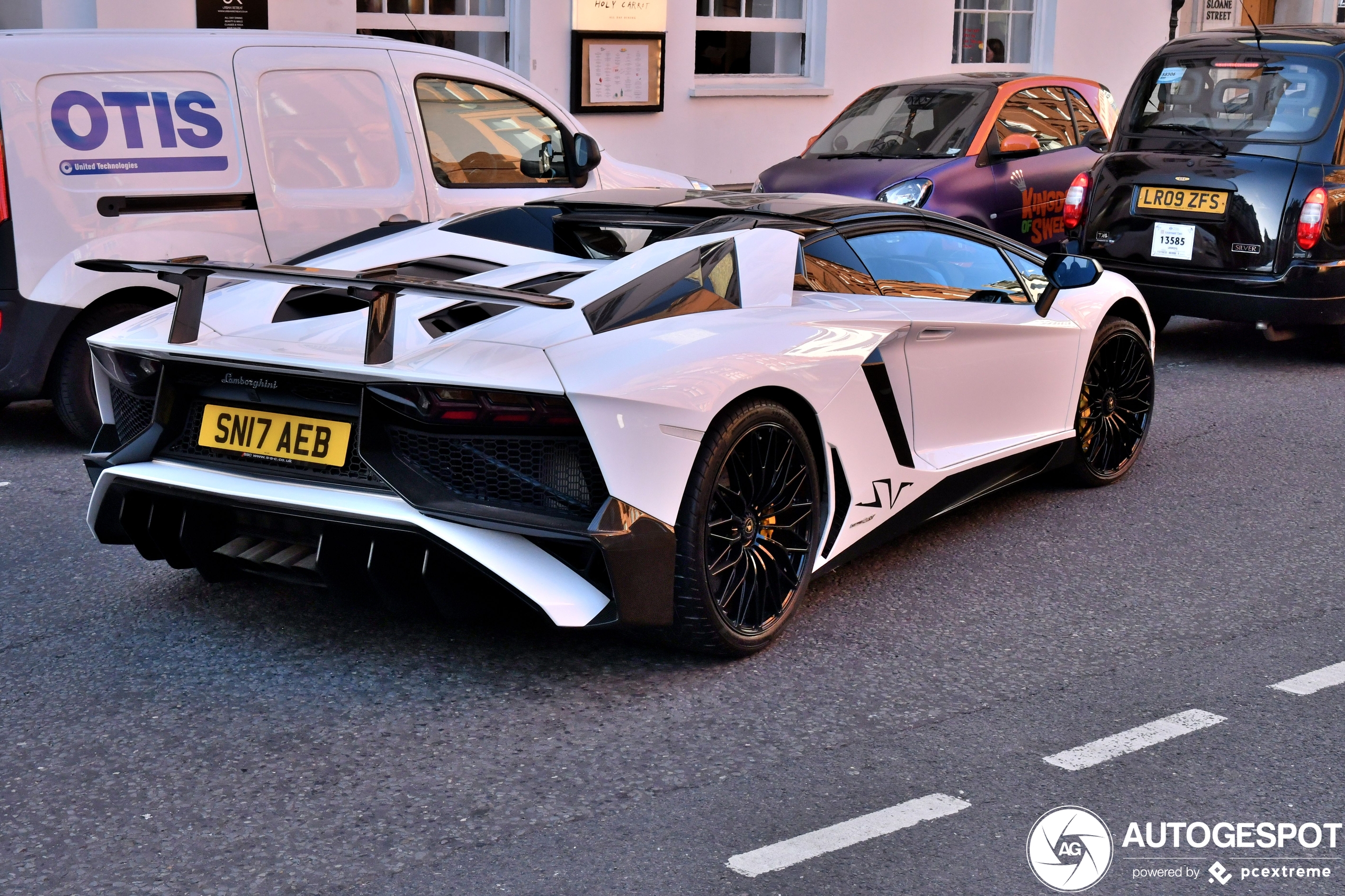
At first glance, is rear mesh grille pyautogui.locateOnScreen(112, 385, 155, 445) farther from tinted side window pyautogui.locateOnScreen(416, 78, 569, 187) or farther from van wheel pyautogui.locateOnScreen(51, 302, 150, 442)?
tinted side window pyautogui.locateOnScreen(416, 78, 569, 187)

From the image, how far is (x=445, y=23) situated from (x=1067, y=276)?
9.23 metres

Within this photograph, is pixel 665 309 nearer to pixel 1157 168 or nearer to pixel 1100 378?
pixel 1100 378

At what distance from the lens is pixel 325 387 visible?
3934 mm

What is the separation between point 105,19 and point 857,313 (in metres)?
8.57

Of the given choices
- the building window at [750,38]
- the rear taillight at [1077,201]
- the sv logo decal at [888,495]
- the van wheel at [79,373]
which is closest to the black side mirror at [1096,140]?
the rear taillight at [1077,201]

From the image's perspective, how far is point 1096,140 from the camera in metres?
11.7

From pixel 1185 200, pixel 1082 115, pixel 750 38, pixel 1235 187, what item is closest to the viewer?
pixel 1235 187

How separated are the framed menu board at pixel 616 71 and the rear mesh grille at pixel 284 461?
10.5 metres

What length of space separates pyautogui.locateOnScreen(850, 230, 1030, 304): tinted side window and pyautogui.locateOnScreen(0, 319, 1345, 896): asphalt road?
945 mm

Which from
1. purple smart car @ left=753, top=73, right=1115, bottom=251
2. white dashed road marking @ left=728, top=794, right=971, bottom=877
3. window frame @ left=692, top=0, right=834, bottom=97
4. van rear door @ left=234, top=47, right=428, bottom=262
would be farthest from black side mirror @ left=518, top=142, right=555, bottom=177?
window frame @ left=692, top=0, right=834, bottom=97

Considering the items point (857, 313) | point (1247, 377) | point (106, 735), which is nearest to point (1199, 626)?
point (857, 313)
